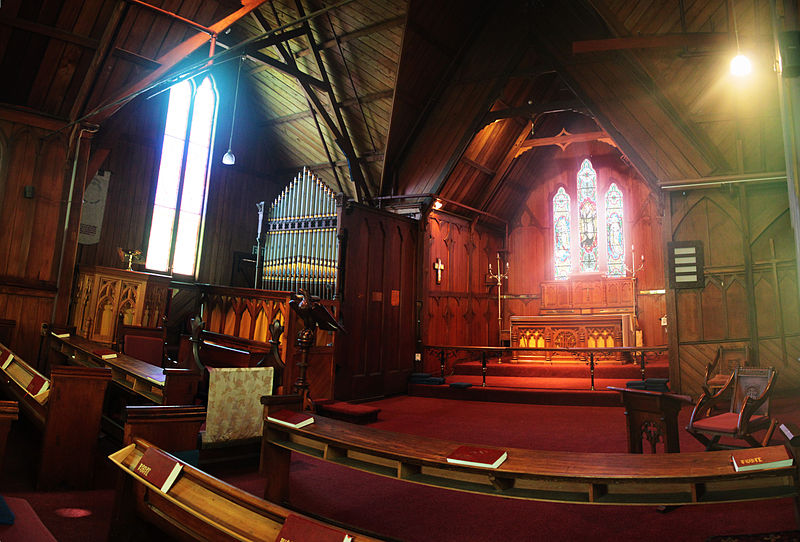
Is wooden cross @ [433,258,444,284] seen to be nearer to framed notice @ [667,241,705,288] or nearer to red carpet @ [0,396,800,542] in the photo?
framed notice @ [667,241,705,288]

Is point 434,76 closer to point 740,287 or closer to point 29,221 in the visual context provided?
point 740,287

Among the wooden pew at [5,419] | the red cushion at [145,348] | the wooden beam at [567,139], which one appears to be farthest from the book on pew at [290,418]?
the wooden beam at [567,139]

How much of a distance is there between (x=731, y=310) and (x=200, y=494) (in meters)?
8.17

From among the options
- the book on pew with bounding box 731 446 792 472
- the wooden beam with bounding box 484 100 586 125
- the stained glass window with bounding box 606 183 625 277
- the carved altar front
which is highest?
the wooden beam with bounding box 484 100 586 125

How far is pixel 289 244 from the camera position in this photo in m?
9.28

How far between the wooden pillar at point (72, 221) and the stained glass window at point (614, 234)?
11.4m

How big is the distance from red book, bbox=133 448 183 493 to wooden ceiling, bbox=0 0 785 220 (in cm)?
468

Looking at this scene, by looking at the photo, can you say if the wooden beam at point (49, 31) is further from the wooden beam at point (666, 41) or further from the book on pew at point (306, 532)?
the book on pew at point (306, 532)

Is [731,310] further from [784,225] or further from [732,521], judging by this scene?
[732,521]

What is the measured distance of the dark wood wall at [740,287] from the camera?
23.4 ft

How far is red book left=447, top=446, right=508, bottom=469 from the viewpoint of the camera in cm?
207

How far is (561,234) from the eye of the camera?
13.0 meters

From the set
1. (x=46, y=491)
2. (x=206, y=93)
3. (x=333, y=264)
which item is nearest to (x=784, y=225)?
(x=333, y=264)

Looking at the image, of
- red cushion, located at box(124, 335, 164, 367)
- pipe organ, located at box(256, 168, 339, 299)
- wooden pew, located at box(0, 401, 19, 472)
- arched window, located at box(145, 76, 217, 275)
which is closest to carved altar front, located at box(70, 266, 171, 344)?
red cushion, located at box(124, 335, 164, 367)
